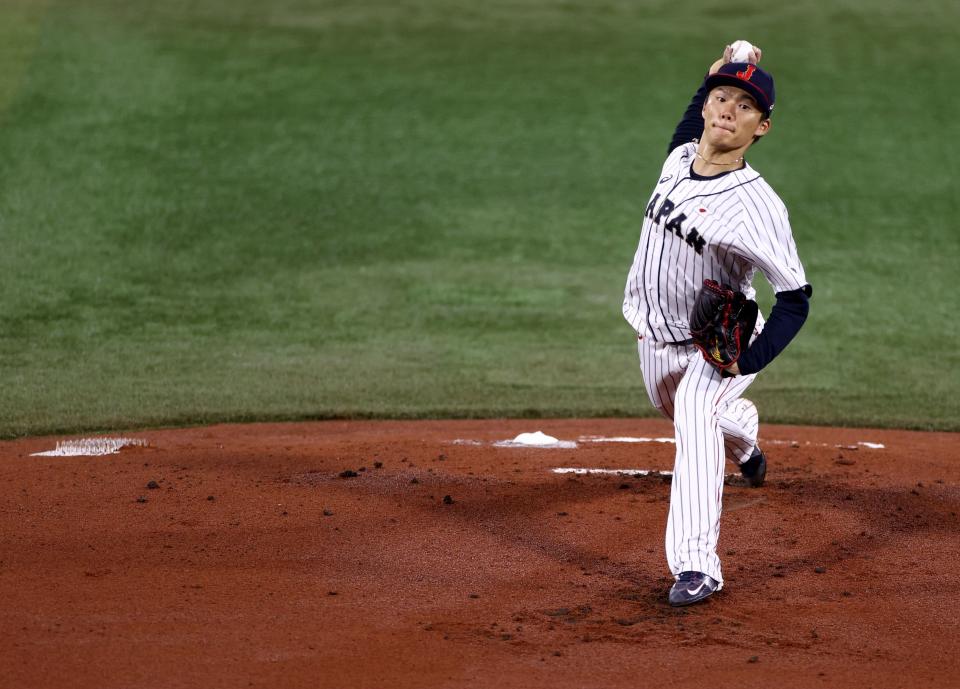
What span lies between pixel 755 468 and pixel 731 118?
176cm

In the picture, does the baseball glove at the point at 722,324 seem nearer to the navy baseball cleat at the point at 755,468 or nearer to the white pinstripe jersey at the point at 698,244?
the white pinstripe jersey at the point at 698,244

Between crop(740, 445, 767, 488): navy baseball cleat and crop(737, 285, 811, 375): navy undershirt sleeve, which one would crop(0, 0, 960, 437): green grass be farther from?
crop(737, 285, 811, 375): navy undershirt sleeve

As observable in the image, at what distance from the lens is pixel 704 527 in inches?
153

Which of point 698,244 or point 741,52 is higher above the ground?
point 741,52

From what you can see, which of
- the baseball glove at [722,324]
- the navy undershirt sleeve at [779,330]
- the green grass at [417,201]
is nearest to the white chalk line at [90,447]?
the green grass at [417,201]

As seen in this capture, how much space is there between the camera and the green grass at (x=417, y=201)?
27.3ft

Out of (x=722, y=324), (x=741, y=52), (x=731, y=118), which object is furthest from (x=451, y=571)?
(x=741, y=52)

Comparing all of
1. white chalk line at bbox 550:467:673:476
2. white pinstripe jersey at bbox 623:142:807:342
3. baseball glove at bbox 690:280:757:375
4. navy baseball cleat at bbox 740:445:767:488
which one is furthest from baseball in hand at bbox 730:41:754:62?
white chalk line at bbox 550:467:673:476

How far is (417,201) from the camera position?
490 inches

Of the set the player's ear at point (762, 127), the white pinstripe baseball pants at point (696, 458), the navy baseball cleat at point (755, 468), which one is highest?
the player's ear at point (762, 127)

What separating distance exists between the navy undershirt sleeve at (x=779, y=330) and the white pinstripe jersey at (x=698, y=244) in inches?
1.6

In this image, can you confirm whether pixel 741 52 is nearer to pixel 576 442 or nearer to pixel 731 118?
pixel 731 118

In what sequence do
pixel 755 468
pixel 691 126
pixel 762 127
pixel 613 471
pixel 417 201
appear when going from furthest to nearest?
1. pixel 417 201
2. pixel 613 471
3. pixel 755 468
4. pixel 691 126
5. pixel 762 127

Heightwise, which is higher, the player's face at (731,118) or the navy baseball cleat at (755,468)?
the player's face at (731,118)
